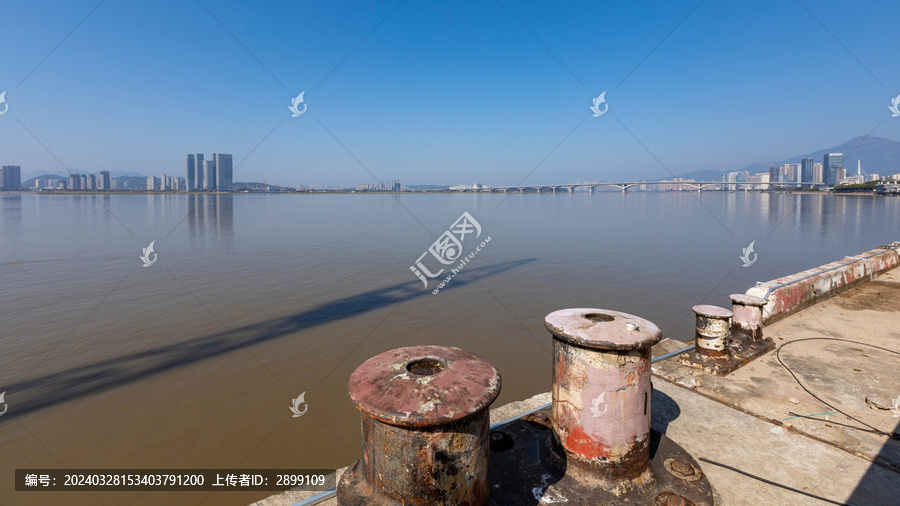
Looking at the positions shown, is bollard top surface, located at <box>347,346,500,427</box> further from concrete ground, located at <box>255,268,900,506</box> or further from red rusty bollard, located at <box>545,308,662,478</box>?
concrete ground, located at <box>255,268,900,506</box>

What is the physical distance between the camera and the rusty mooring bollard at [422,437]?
7.34 ft

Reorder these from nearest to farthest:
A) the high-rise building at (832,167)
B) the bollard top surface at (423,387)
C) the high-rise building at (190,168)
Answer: the bollard top surface at (423,387)
the high-rise building at (190,168)
the high-rise building at (832,167)

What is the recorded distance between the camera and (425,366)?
2.79 meters

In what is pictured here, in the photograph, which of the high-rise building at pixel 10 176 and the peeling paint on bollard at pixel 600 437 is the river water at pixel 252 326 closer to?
the peeling paint on bollard at pixel 600 437

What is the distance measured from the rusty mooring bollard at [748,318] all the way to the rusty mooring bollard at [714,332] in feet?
2.62

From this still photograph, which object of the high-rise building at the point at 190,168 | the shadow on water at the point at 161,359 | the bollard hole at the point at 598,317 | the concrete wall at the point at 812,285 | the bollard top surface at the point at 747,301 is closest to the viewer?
the bollard hole at the point at 598,317

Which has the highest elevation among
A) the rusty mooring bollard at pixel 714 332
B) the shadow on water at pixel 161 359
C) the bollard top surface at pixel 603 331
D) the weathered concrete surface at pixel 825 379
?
the bollard top surface at pixel 603 331

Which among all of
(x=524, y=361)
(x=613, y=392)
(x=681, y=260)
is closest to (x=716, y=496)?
(x=613, y=392)

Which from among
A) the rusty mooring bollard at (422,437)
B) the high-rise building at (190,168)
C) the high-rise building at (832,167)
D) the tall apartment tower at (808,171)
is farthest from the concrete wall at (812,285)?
the tall apartment tower at (808,171)

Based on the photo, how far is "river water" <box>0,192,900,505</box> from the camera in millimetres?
5027

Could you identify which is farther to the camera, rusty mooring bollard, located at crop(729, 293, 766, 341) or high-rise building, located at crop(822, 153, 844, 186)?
high-rise building, located at crop(822, 153, 844, 186)

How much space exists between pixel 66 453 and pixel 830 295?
13689 millimetres

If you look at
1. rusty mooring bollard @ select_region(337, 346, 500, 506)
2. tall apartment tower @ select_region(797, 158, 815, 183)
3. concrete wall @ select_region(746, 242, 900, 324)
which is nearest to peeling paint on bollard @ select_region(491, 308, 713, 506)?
rusty mooring bollard @ select_region(337, 346, 500, 506)

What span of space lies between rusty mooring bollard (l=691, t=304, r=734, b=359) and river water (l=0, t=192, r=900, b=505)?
2.45m
